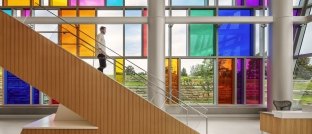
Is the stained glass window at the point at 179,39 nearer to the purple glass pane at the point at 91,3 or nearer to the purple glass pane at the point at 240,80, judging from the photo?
the purple glass pane at the point at 240,80

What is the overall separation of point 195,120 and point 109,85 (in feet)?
11.1

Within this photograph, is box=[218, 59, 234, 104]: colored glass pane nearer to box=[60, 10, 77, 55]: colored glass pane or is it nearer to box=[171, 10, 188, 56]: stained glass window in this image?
box=[171, 10, 188, 56]: stained glass window

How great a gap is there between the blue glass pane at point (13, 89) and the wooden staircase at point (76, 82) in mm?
12044

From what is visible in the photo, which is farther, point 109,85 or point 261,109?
point 261,109

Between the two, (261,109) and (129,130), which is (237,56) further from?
(129,130)

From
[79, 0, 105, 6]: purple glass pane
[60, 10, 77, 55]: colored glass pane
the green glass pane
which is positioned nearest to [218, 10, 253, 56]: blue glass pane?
the green glass pane

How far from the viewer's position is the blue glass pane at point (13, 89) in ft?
76.0

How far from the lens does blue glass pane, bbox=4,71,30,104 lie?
23172 mm

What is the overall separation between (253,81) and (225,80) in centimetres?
150

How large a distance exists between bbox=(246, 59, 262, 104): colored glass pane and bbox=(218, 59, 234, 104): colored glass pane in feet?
2.77

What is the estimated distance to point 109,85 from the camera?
11.6 metres

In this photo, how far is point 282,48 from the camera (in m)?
19.9

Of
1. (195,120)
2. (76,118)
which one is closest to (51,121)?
(76,118)

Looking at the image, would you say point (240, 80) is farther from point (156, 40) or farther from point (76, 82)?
point (76, 82)
